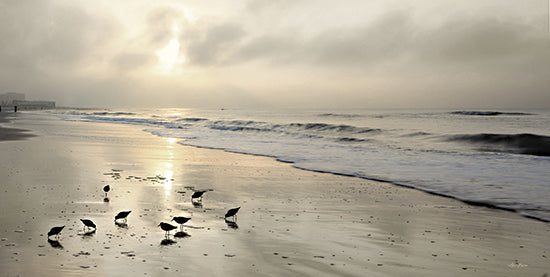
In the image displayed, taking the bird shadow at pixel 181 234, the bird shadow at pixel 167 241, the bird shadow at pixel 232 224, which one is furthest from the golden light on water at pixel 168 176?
the bird shadow at pixel 167 241

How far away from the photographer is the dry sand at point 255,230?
5527 millimetres

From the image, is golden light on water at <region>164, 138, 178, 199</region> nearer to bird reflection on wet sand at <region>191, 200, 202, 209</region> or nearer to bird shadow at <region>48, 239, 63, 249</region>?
bird reflection on wet sand at <region>191, 200, 202, 209</region>

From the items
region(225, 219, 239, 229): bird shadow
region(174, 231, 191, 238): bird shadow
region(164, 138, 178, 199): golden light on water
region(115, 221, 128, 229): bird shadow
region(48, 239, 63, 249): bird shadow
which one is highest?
region(48, 239, 63, 249): bird shadow

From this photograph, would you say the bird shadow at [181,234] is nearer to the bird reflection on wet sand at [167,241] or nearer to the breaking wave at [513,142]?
the bird reflection on wet sand at [167,241]

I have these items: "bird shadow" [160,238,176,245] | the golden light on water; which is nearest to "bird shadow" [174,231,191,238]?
"bird shadow" [160,238,176,245]

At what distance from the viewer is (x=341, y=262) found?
5789 millimetres

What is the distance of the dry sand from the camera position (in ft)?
18.1

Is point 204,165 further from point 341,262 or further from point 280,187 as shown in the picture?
point 341,262

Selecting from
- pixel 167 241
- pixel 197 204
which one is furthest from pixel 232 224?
pixel 197 204

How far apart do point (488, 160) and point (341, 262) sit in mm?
16970

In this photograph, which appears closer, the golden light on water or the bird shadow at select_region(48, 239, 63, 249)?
the bird shadow at select_region(48, 239, 63, 249)

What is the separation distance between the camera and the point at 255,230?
7.33 meters

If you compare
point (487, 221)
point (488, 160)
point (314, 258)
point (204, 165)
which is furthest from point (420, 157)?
point (314, 258)

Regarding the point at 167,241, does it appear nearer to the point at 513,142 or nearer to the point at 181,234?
the point at 181,234
